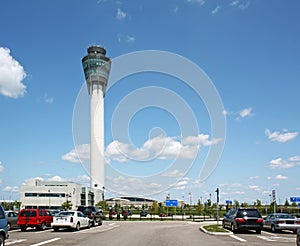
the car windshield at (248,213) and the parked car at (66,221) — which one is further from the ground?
the car windshield at (248,213)

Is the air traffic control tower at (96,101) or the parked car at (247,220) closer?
the parked car at (247,220)

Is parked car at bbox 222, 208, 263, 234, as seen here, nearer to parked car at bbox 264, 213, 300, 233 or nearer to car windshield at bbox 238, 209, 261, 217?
car windshield at bbox 238, 209, 261, 217

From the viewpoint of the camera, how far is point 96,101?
493 feet

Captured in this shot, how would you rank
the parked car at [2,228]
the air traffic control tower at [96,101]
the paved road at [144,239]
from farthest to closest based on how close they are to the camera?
the air traffic control tower at [96,101] → the paved road at [144,239] → the parked car at [2,228]

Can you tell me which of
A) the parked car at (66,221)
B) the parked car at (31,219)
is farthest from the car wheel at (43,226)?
the parked car at (66,221)

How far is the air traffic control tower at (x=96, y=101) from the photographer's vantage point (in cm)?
14812

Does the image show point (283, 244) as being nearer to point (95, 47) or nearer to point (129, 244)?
point (129, 244)

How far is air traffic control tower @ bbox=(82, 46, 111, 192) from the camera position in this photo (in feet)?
486

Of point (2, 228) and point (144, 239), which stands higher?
point (2, 228)

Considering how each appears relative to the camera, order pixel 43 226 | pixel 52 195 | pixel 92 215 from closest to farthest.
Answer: pixel 43 226
pixel 92 215
pixel 52 195

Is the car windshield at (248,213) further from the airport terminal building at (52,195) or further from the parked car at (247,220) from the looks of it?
the airport terminal building at (52,195)

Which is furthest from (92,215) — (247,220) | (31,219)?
(247,220)

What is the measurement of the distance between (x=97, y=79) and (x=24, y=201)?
53.3 metres

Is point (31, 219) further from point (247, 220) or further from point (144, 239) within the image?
point (247, 220)
